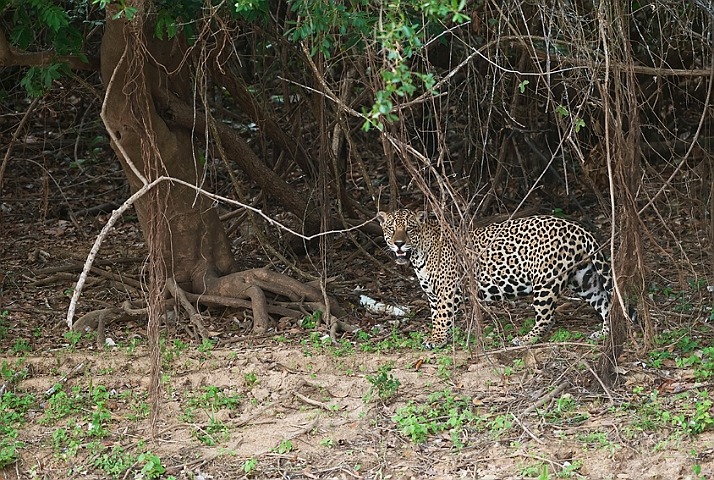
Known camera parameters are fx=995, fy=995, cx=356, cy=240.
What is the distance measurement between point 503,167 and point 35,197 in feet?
20.2

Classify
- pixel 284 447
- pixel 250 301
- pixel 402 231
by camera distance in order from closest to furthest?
pixel 284 447 → pixel 402 231 → pixel 250 301

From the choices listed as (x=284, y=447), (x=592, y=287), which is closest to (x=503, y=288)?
(x=592, y=287)

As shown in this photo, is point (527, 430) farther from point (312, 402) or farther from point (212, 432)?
point (212, 432)

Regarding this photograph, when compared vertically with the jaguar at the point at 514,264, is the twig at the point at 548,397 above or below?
below

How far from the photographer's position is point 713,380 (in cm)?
676

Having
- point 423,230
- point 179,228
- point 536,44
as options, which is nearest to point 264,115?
point 179,228

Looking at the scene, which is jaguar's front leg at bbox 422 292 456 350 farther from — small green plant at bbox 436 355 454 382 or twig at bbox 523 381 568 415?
twig at bbox 523 381 568 415

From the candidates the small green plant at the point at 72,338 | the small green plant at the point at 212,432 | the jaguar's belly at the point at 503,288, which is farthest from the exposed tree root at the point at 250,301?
the small green plant at the point at 212,432

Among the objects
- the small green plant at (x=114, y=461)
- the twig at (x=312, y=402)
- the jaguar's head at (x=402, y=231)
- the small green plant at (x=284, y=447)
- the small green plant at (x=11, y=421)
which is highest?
the jaguar's head at (x=402, y=231)

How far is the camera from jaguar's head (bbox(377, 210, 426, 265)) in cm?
873

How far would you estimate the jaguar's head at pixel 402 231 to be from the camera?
8734 mm

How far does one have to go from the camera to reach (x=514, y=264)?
855 cm

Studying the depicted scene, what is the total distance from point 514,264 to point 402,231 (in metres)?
1.01

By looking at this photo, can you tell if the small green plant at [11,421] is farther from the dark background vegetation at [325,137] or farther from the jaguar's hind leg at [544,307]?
the jaguar's hind leg at [544,307]
